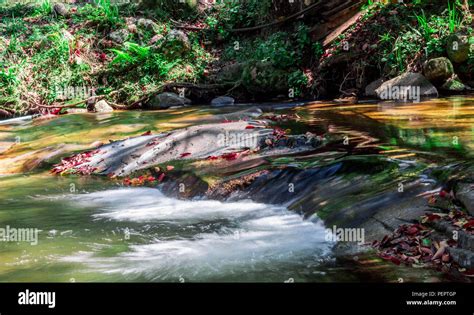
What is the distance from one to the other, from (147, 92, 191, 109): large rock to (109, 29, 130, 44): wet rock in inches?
146

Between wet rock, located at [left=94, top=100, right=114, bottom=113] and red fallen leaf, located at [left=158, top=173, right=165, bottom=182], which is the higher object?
wet rock, located at [left=94, top=100, right=114, bottom=113]

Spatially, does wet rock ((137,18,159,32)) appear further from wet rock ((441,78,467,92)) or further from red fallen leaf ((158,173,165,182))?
Result: red fallen leaf ((158,173,165,182))

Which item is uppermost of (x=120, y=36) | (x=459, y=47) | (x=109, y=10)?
(x=109, y=10)

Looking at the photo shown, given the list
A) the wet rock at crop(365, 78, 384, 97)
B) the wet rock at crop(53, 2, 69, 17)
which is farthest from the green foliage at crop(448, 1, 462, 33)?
the wet rock at crop(53, 2, 69, 17)

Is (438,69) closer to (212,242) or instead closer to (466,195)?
(466,195)

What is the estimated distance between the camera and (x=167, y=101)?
45.6 feet

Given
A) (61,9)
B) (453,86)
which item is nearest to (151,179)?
(453,86)

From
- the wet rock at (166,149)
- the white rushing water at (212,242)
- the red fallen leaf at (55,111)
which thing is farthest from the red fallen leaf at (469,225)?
the red fallen leaf at (55,111)

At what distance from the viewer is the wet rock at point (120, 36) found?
16.9 meters

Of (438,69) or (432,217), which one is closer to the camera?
(432,217)

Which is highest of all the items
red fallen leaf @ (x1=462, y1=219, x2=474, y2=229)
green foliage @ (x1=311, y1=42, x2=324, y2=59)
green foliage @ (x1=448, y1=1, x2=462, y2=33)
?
green foliage @ (x1=448, y1=1, x2=462, y2=33)

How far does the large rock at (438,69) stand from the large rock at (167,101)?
6081 mm

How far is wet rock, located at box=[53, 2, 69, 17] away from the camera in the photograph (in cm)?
1838

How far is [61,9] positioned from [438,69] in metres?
13.1
